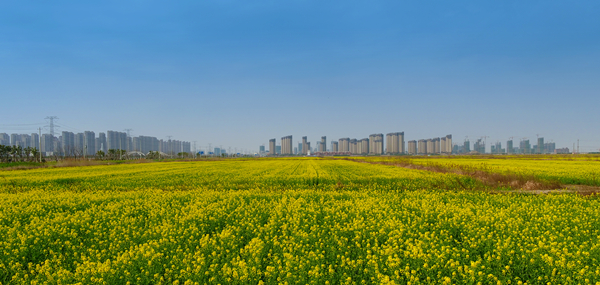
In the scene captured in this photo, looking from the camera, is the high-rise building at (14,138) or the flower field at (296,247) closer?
the flower field at (296,247)

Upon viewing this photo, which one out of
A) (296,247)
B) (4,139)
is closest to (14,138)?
(4,139)

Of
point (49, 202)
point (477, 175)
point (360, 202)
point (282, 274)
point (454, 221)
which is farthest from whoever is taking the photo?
point (477, 175)

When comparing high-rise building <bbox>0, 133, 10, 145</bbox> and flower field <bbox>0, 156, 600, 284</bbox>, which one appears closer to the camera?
flower field <bbox>0, 156, 600, 284</bbox>

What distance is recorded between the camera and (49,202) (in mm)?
13531

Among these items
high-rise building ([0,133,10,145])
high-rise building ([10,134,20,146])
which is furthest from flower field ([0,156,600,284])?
high-rise building ([10,134,20,146])

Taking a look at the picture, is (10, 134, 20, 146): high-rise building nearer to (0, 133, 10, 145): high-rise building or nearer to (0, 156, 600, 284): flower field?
(0, 133, 10, 145): high-rise building

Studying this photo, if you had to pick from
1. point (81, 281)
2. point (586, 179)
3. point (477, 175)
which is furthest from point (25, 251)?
point (586, 179)

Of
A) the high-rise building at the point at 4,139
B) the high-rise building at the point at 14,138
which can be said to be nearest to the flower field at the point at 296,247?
the high-rise building at the point at 4,139

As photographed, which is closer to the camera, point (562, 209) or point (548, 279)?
point (548, 279)

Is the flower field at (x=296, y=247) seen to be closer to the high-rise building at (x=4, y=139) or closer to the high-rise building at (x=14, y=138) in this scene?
the high-rise building at (x=4, y=139)

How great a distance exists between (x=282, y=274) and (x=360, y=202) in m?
7.12

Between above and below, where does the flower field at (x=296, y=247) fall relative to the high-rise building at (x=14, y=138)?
below

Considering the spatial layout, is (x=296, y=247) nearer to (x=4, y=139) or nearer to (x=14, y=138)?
(x=4, y=139)

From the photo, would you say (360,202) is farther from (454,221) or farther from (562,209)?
(562,209)
